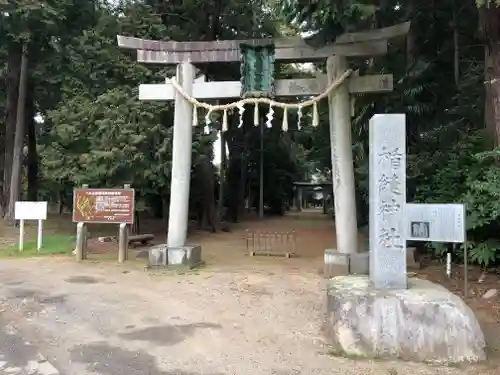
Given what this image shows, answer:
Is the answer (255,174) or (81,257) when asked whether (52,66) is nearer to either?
(81,257)

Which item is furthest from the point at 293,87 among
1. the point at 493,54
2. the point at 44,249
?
the point at 44,249

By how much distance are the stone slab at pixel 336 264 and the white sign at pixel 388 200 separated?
3663 mm

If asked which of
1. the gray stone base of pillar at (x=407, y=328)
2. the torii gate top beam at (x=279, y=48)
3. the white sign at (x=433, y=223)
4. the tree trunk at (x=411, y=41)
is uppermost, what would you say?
the tree trunk at (x=411, y=41)

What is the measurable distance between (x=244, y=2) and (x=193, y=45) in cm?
1083

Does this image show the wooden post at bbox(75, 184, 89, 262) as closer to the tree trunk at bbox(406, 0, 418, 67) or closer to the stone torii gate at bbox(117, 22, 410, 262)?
the stone torii gate at bbox(117, 22, 410, 262)

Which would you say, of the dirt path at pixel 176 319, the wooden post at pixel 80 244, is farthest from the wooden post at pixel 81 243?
the dirt path at pixel 176 319

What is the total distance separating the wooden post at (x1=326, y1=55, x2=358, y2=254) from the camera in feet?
32.9

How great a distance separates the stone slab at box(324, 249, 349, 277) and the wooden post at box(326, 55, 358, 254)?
23 cm

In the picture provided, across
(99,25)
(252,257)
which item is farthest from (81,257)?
(99,25)

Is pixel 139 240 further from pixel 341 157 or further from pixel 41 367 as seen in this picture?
pixel 41 367

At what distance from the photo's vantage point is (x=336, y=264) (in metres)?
9.79

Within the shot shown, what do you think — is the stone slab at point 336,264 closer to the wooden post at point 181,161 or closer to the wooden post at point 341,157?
the wooden post at point 341,157

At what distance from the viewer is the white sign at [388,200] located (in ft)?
19.5

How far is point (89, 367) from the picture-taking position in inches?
191
